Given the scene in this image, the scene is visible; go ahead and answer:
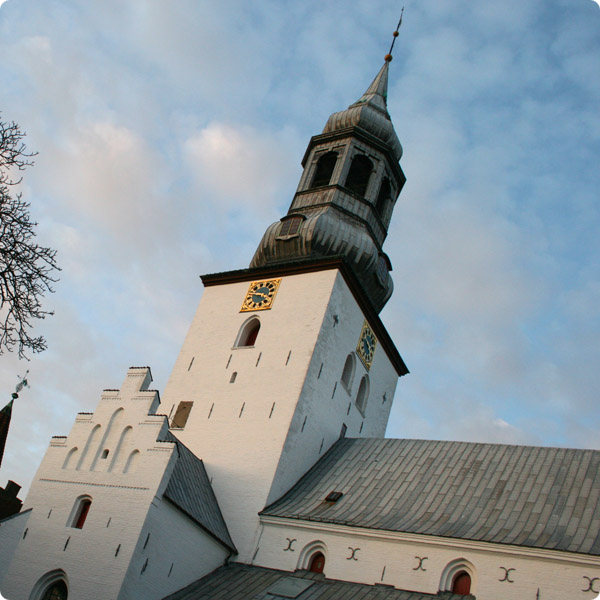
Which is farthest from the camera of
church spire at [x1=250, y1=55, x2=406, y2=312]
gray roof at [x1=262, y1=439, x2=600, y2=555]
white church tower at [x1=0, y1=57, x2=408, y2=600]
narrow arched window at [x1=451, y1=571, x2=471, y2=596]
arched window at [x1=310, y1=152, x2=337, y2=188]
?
arched window at [x1=310, y1=152, x2=337, y2=188]

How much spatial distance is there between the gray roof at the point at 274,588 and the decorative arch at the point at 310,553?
25cm

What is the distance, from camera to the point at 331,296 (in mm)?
22594

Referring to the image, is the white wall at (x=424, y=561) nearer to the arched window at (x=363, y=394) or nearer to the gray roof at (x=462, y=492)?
the gray roof at (x=462, y=492)

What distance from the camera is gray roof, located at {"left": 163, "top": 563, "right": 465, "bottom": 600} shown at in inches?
619

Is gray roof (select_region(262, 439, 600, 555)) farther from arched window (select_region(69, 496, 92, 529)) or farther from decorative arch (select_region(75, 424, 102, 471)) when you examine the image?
decorative arch (select_region(75, 424, 102, 471))

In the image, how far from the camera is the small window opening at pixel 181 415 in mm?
21938

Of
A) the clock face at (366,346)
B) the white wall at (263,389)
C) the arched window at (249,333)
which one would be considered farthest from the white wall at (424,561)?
the clock face at (366,346)

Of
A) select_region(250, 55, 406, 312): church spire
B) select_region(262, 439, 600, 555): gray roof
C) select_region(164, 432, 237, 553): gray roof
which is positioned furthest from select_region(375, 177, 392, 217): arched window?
select_region(164, 432, 237, 553): gray roof

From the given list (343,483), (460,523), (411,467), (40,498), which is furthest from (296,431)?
(40,498)

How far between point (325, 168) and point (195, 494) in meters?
14.4

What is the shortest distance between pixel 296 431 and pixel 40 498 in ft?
23.6

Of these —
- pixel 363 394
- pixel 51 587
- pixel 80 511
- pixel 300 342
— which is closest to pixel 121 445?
pixel 80 511

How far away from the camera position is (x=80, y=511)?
1753cm

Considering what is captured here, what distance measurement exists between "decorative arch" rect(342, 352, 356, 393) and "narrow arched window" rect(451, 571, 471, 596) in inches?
344
